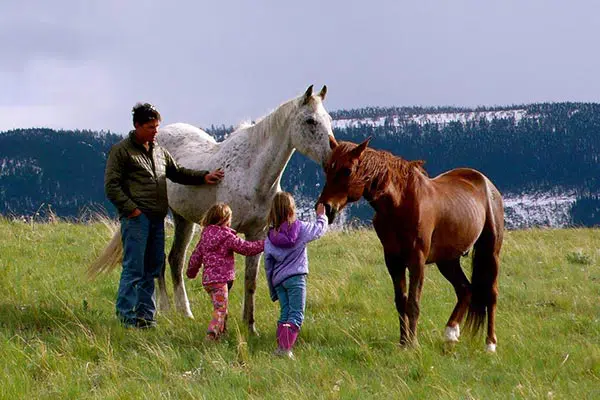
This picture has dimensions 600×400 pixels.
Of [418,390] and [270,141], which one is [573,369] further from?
[270,141]

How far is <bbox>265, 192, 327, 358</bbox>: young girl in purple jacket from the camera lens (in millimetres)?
6023

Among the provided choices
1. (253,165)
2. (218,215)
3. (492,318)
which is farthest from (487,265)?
(218,215)

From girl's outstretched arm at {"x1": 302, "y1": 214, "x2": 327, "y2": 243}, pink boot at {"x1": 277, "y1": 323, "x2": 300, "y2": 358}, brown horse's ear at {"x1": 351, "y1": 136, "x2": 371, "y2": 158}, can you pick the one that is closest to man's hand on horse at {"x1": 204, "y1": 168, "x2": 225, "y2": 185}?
girl's outstretched arm at {"x1": 302, "y1": 214, "x2": 327, "y2": 243}

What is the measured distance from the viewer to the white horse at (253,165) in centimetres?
704

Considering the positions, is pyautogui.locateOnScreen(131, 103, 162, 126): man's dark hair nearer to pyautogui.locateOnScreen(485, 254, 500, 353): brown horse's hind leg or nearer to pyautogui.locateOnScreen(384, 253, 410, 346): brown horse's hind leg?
pyautogui.locateOnScreen(384, 253, 410, 346): brown horse's hind leg

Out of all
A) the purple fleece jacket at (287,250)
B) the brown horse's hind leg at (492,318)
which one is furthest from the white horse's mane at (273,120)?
the brown horse's hind leg at (492,318)

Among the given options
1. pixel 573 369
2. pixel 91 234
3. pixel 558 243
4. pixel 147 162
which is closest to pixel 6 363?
pixel 147 162

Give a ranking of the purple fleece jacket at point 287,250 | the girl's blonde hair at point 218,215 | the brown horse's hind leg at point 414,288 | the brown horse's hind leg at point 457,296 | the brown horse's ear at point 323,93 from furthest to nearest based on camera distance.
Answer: the brown horse's ear at point 323,93, the brown horse's hind leg at point 457,296, the girl's blonde hair at point 218,215, the purple fleece jacket at point 287,250, the brown horse's hind leg at point 414,288

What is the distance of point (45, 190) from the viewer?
198 m

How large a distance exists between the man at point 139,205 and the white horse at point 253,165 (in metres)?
0.74

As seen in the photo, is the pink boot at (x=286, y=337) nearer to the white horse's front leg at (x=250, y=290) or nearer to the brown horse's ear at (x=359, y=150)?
the white horse's front leg at (x=250, y=290)

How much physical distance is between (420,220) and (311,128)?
5.47 ft

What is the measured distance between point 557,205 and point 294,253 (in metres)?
207

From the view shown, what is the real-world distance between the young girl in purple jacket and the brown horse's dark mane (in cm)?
69
